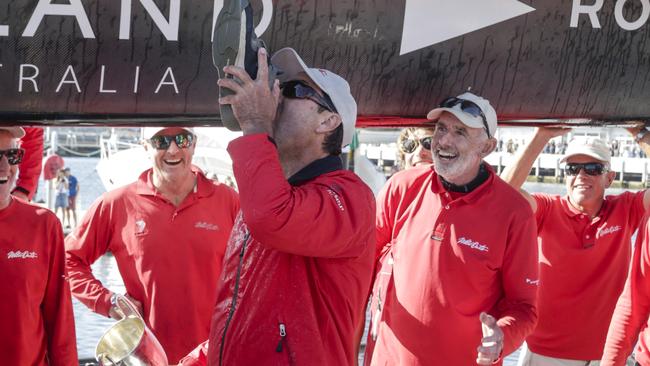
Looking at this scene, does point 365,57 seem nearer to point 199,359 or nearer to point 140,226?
point 199,359

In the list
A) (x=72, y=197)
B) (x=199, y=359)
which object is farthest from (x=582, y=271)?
(x=72, y=197)

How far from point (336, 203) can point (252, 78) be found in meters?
0.44

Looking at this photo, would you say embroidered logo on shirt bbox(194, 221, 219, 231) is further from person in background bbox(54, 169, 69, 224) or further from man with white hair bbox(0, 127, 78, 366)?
person in background bbox(54, 169, 69, 224)

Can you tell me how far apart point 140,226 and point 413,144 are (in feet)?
6.50

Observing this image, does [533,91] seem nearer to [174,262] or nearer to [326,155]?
[326,155]

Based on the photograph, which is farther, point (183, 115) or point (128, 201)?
point (128, 201)

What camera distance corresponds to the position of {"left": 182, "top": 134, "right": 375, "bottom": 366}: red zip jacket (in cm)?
289

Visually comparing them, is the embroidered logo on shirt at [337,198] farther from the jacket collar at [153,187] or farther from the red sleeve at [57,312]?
the jacket collar at [153,187]

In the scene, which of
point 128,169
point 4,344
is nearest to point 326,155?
point 4,344

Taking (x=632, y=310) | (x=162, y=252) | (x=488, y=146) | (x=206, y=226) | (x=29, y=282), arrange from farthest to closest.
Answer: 1. (x=206, y=226)
2. (x=162, y=252)
3. (x=632, y=310)
4. (x=488, y=146)
5. (x=29, y=282)

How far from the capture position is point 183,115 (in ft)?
12.9

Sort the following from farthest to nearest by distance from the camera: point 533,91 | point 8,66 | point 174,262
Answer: point 174,262 < point 533,91 < point 8,66

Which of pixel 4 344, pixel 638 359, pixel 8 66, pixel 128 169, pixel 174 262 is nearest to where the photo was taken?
pixel 8 66

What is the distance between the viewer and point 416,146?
22.1ft
